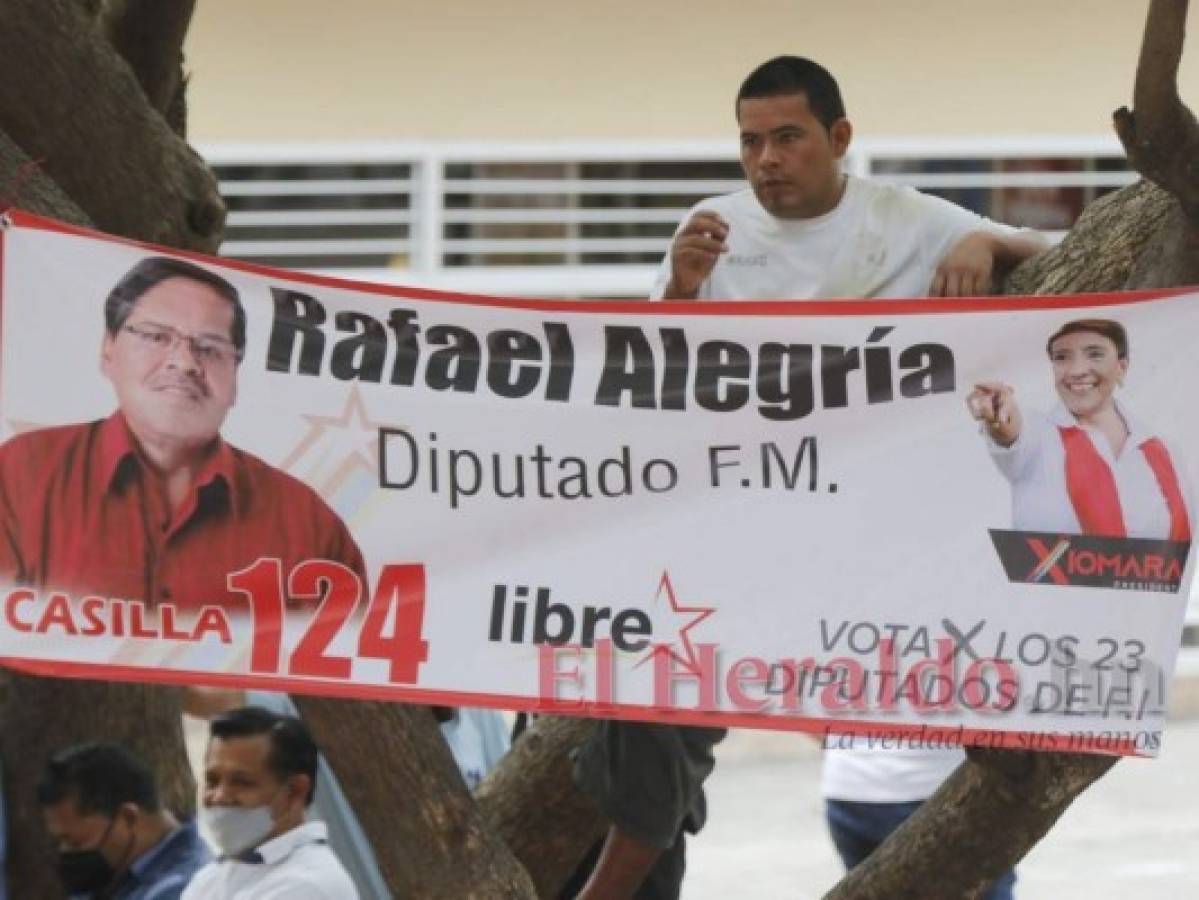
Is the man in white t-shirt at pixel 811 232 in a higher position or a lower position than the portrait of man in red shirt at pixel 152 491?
higher

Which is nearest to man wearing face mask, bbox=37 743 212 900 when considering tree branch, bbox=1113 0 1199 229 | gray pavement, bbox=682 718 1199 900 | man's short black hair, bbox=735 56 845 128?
man's short black hair, bbox=735 56 845 128

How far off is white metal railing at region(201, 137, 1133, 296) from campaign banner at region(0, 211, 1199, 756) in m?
8.35

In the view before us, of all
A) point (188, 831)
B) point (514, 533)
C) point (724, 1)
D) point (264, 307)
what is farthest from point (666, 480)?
point (724, 1)

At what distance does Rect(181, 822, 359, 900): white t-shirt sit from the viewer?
18.0ft

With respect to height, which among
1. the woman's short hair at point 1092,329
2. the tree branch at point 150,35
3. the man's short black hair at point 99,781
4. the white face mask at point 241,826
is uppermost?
the tree branch at point 150,35

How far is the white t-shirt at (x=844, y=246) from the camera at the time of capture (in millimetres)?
5152

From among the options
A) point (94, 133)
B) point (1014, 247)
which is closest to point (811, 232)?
point (1014, 247)

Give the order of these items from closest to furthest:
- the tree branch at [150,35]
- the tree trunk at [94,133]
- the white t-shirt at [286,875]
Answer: the tree trunk at [94,133] < the white t-shirt at [286,875] < the tree branch at [150,35]

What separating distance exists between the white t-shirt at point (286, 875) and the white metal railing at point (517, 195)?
7506 millimetres

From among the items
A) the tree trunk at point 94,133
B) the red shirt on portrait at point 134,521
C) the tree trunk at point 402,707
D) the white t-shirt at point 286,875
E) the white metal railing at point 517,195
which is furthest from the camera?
the white metal railing at point 517,195

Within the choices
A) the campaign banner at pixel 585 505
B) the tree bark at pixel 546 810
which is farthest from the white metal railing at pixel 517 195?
the campaign banner at pixel 585 505

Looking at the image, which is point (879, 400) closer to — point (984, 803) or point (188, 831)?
point (984, 803)

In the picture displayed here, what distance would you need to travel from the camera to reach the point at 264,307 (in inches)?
183

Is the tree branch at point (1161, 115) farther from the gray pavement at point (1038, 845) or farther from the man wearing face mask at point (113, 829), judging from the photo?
the gray pavement at point (1038, 845)
